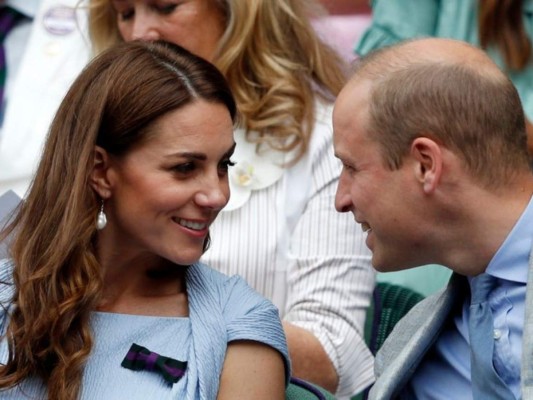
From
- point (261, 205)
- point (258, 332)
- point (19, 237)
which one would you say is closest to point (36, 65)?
point (261, 205)

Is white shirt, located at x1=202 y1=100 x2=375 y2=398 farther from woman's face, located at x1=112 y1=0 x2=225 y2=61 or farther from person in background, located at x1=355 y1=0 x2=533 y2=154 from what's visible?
person in background, located at x1=355 y1=0 x2=533 y2=154

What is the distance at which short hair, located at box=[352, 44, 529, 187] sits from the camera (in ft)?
8.01

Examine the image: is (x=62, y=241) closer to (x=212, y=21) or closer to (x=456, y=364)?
(x=456, y=364)

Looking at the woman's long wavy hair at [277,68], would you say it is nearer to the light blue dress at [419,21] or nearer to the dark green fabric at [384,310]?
the light blue dress at [419,21]

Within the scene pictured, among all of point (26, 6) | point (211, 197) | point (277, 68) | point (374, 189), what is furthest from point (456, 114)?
point (26, 6)

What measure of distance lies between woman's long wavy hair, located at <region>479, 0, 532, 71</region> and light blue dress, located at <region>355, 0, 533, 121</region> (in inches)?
1.6

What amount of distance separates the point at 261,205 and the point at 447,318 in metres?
0.92

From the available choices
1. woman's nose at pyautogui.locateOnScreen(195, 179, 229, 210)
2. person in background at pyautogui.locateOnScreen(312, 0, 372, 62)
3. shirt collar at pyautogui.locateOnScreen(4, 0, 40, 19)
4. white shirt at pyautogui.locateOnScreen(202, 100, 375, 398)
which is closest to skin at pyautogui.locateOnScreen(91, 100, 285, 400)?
woman's nose at pyautogui.locateOnScreen(195, 179, 229, 210)

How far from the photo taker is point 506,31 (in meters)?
3.80

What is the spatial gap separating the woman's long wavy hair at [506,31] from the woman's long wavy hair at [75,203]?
3.88 ft

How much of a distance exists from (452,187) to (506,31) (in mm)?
1463

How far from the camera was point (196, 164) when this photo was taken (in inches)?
111

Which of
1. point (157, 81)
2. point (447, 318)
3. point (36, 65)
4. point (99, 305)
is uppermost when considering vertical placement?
point (157, 81)

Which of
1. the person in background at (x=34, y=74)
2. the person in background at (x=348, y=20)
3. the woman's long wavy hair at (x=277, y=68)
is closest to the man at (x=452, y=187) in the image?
the woman's long wavy hair at (x=277, y=68)
